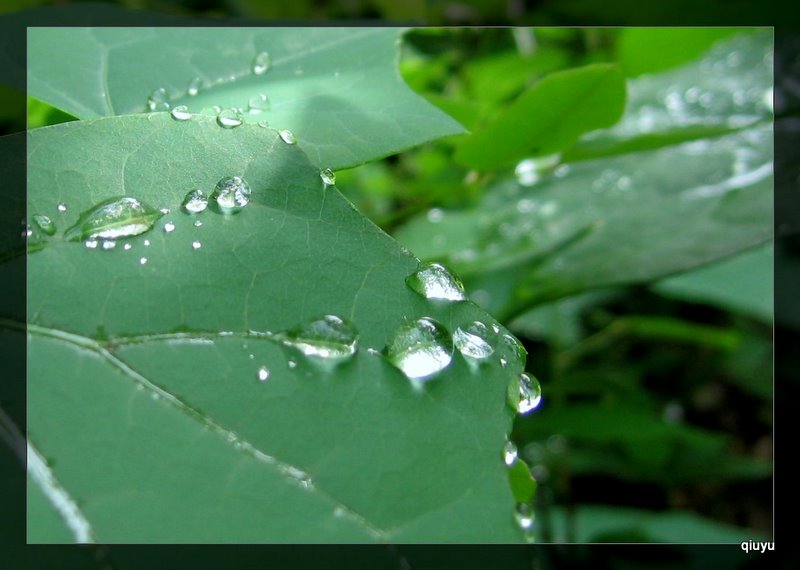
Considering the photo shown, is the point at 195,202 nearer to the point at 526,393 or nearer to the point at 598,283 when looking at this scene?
the point at 526,393

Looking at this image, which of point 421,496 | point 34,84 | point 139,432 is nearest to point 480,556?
point 421,496

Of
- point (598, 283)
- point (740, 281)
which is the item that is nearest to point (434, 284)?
point (598, 283)

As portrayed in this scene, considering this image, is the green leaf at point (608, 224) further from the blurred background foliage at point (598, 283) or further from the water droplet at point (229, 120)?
the water droplet at point (229, 120)

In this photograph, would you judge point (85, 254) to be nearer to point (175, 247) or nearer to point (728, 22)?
point (175, 247)

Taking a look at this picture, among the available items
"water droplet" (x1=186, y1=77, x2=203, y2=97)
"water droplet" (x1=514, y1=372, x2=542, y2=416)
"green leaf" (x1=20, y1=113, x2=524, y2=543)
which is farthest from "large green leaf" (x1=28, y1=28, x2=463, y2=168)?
"water droplet" (x1=514, y1=372, x2=542, y2=416)

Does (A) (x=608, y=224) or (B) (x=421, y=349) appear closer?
(B) (x=421, y=349)

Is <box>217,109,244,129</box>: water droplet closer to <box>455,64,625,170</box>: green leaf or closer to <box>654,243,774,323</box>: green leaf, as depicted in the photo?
<box>455,64,625,170</box>: green leaf

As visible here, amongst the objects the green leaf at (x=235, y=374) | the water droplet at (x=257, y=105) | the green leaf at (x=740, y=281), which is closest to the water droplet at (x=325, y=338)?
the green leaf at (x=235, y=374)
